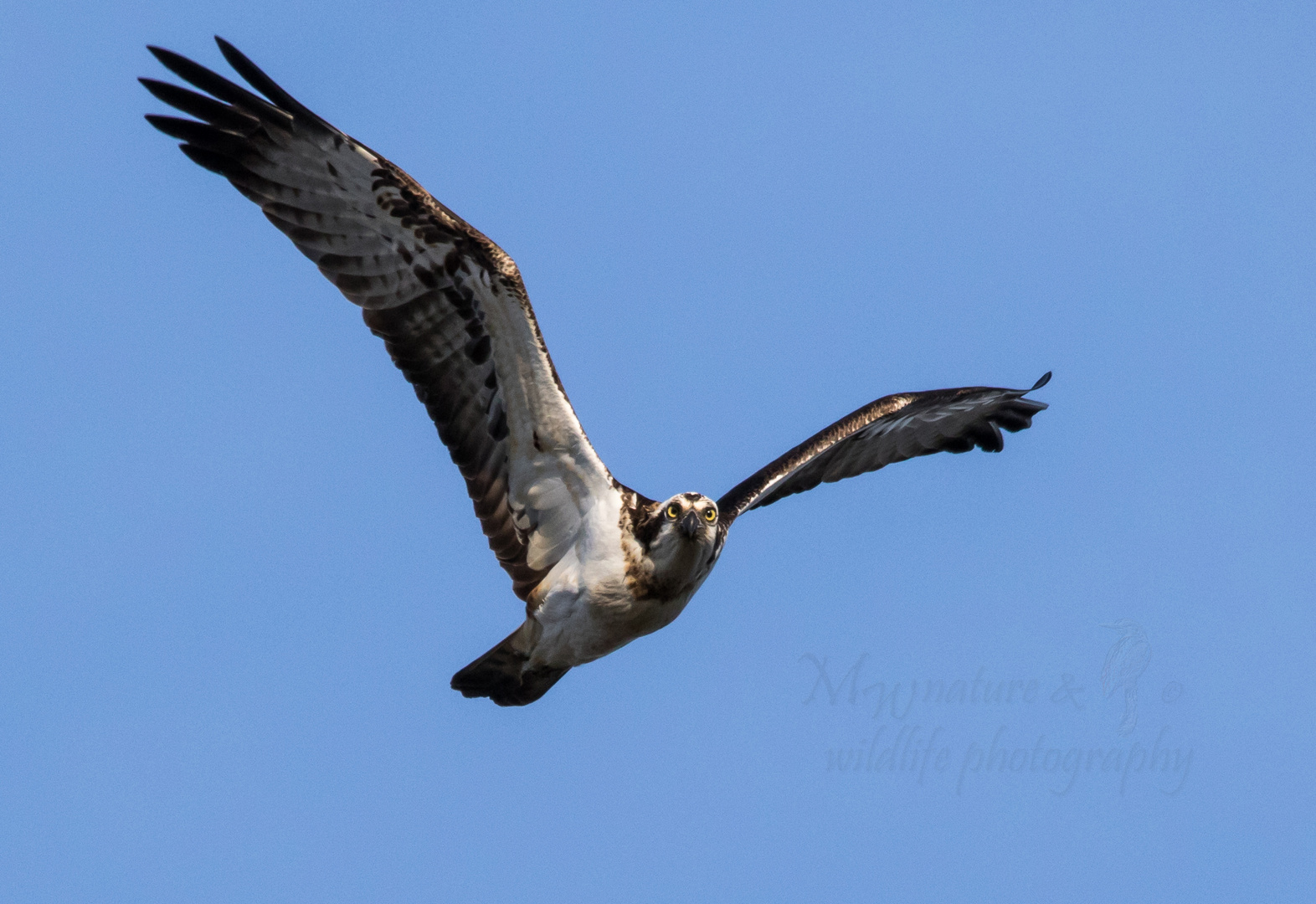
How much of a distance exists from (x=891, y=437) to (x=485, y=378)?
14.3 feet

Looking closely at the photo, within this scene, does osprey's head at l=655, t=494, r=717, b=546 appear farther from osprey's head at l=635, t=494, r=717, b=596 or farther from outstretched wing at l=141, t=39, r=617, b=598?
outstretched wing at l=141, t=39, r=617, b=598

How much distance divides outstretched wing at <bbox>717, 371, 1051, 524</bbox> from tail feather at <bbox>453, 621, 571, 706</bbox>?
1805mm

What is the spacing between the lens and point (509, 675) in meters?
11.8

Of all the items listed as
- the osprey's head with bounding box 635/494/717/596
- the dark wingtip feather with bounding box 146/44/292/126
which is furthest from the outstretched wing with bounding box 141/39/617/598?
the osprey's head with bounding box 635/494/717/596

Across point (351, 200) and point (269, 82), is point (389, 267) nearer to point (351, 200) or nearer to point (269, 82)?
point (351, 200)

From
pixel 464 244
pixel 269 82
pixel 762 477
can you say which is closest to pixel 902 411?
pixel 762 477

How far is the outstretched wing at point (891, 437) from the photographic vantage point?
12.5 metres

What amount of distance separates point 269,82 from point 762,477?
4793 mm

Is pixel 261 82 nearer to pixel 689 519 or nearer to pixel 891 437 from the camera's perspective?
pixel 689 519

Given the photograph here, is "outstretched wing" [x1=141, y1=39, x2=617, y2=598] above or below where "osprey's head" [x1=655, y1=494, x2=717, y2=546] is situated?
above

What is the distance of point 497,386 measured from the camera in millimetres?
11500

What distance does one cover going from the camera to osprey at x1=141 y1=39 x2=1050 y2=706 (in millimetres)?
10977

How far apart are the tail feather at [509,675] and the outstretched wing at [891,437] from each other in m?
1.81

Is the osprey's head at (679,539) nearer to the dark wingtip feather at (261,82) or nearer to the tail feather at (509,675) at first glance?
the tail feather at (509,675)
